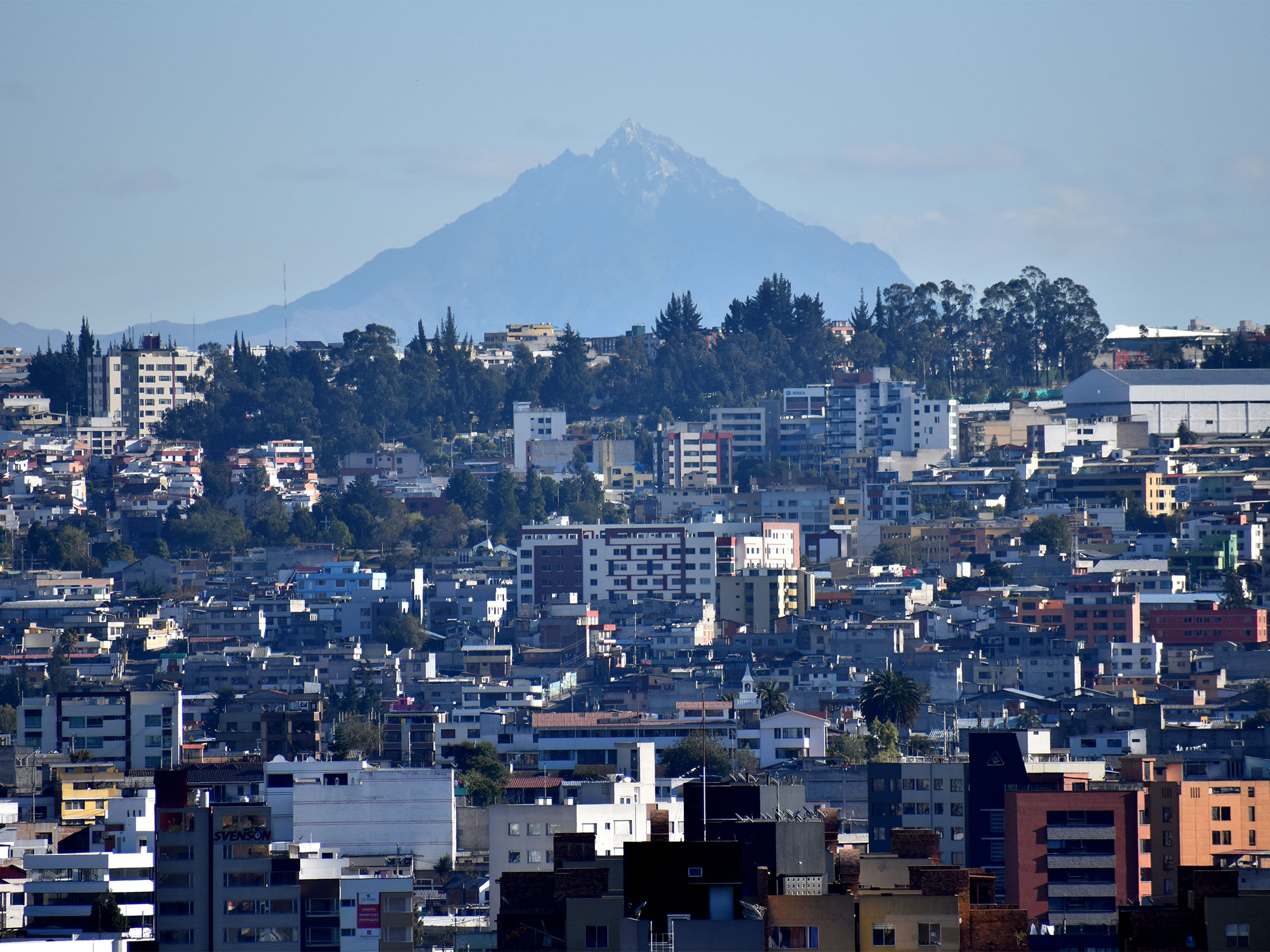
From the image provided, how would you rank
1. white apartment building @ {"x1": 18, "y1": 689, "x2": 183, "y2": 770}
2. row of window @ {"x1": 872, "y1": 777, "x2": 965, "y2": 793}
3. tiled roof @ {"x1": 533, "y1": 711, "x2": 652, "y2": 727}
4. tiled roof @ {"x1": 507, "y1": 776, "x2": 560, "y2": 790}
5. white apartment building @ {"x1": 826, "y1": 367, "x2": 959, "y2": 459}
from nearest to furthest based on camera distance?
row of window @ {"x1": 872, "y1": 777, "x2": 965, "y2": 793} → tiled roof @ {"x1": 507, "y1": 776, "x2": 560, "y2": 790} → white apartment building @ {"x1": 18, "y1": 689, "x2": 183, "y2": 770} → tiled roof @ {"x1": 533, "y1": 711, "x2": 652, "y2": 727} → white apartment building @ {"x1": 826, "y1": 367, "x2": 959, "y2": 459}

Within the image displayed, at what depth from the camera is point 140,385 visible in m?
124

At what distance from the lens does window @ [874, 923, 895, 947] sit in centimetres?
2141

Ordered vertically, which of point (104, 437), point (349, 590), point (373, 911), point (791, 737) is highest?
point (104, 437)

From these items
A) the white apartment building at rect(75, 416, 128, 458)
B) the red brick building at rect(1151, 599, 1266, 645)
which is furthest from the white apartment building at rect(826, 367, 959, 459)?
the white apartment building at rect(75, 416, 128, 458)

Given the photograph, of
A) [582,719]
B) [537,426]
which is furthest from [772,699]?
[537,426]

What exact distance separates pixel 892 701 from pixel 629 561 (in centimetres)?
2927

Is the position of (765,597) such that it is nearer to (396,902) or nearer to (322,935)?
(322,935)

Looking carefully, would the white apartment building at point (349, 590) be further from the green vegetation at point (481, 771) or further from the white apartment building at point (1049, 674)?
the green vegetation at point (481, 771)

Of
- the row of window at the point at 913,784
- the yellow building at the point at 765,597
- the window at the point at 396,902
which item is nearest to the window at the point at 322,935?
the window at the point at 396,902

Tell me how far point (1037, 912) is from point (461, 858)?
16700mm

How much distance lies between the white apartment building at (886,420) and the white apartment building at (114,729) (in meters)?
57.2

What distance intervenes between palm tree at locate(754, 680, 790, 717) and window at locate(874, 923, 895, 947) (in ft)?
141

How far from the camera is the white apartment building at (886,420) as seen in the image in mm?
112312

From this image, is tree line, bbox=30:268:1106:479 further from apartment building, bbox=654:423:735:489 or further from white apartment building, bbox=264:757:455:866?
white apartment building, bbox=264:757:455:866
